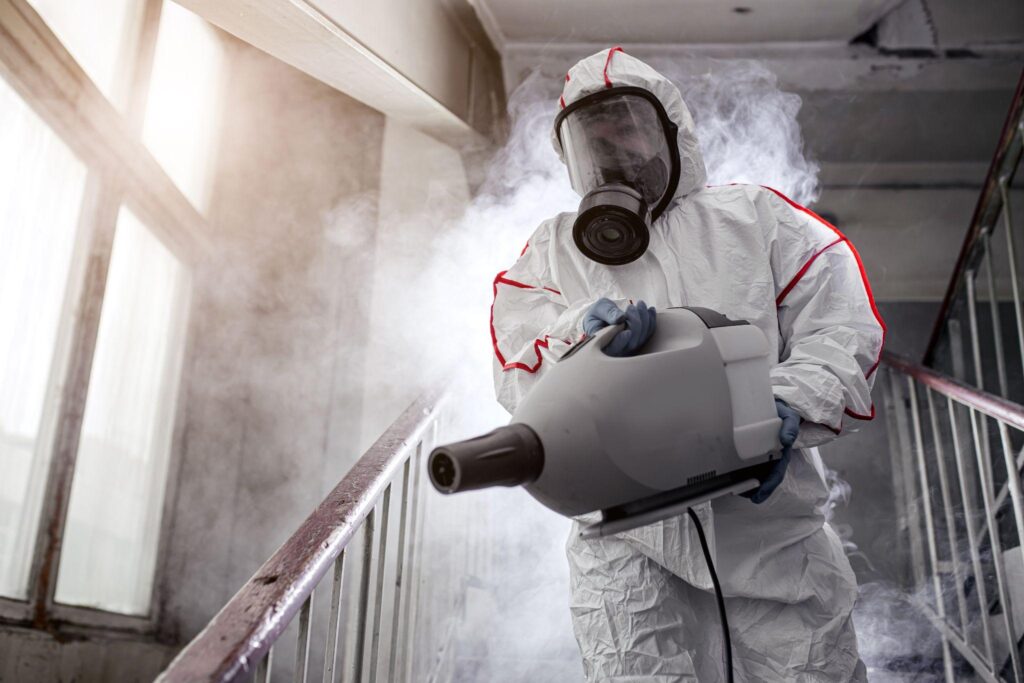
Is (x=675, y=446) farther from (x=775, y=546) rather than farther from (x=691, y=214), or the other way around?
(x=691, y=214)

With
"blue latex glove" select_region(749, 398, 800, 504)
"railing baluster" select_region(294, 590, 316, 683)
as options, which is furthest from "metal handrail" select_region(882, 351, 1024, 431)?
"railing baluster" select_region(294, 590, 316, 683)

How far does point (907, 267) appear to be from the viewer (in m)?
3.67

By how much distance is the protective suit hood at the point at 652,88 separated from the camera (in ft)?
4.45

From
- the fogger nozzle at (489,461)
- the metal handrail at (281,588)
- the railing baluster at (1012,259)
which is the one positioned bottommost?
the metal handrail at (281,588)

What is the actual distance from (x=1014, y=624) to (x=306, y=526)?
1584 millimetres

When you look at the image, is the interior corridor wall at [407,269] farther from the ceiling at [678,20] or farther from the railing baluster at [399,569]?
the railing baluster at [399,569]

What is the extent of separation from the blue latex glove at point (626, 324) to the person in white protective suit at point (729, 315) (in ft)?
0.13

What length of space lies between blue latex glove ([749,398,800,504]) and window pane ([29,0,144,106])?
206 cm

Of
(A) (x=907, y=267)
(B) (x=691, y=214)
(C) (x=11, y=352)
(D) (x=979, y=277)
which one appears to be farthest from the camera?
(A) (x=907, y=267)

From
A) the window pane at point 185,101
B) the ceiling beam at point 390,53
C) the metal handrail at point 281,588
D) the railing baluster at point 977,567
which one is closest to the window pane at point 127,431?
the window pane at point 185,101

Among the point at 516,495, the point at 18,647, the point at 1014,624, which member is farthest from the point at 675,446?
the point at 18,647

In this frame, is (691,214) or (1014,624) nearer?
(691,214)

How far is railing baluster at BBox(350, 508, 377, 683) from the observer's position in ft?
3.80

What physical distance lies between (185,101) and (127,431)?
1282mm
